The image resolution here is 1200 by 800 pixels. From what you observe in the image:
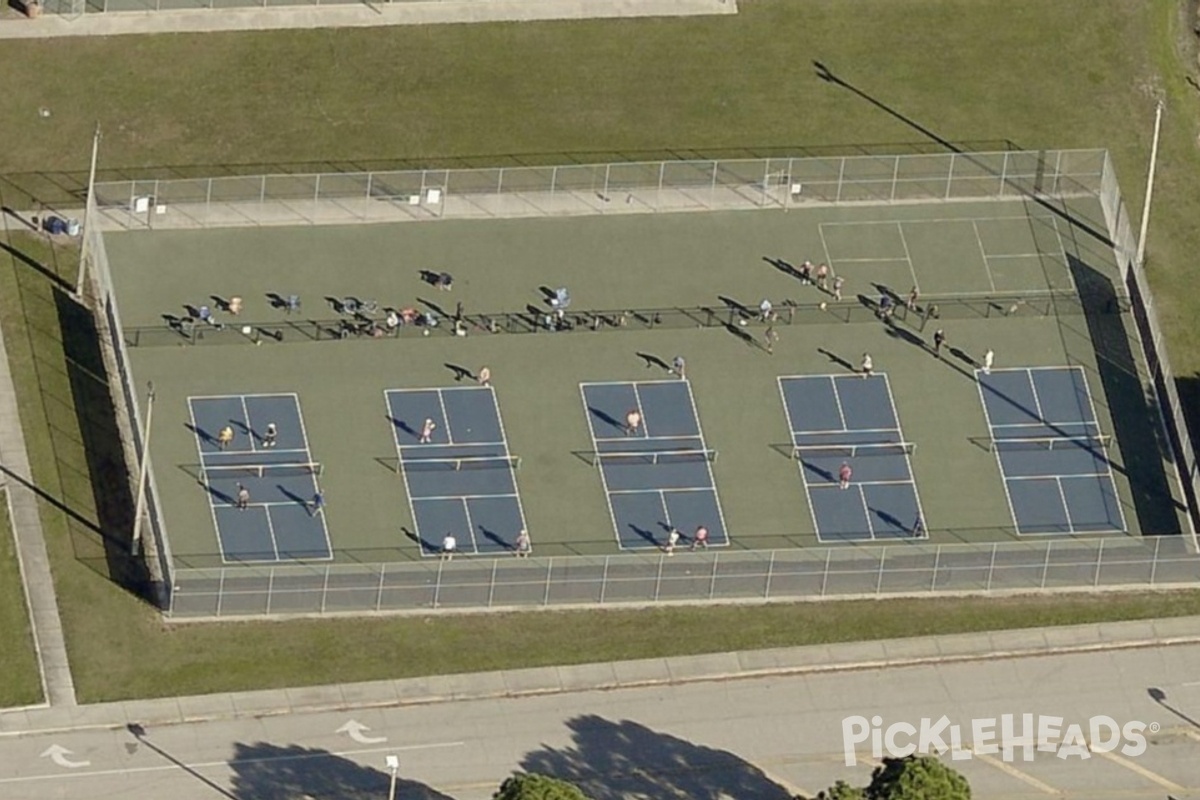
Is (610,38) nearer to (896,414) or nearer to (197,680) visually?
(896,414)

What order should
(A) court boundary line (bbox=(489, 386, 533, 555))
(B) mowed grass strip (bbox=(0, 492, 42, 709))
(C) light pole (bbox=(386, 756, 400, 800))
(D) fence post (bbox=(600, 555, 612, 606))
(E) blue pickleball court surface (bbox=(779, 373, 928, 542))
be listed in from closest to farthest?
(C) light pole (bbox=(386, 756, 400, 800)) → (B) mowed grass strip (bbox=(0, 492, 42, 709)) → (D) fence post (bbox=(600, 555, 612, 606)) → (A) court boundary line (bbox=(489, 386, 533, 555)) → (E) blue pickleball court surface (bbox=(779, 373, 928, 542))

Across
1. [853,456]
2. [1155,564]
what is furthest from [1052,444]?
[853,456]

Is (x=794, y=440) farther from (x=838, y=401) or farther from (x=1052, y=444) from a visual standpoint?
(x=1052, y=444)

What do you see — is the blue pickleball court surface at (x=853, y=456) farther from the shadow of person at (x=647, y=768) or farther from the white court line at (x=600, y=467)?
the shadow of person at (x=647, y=768)

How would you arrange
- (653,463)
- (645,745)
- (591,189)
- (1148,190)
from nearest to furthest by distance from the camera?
(645,745)
(653,463)
(591,189)
(1148,190)

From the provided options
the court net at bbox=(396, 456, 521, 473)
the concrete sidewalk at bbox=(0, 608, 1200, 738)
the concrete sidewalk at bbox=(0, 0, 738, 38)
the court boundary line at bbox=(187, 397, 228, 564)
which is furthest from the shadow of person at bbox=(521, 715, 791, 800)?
the concrete sidewalk at bbox=(0, 0, 738, 38)

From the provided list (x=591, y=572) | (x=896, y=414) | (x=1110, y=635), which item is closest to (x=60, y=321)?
(x=591, y=572)

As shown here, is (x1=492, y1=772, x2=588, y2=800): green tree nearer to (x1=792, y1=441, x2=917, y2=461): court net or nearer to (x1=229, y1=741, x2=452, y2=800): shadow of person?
(x1=229, y1=741, x2=452, y2=800): shadow of person
